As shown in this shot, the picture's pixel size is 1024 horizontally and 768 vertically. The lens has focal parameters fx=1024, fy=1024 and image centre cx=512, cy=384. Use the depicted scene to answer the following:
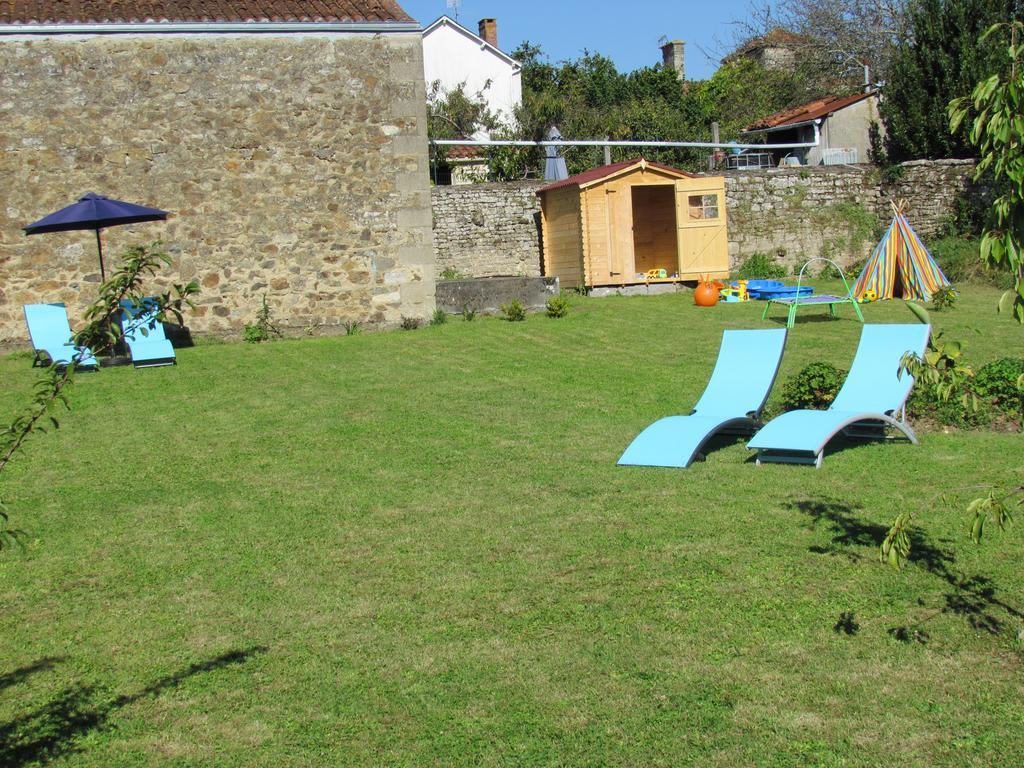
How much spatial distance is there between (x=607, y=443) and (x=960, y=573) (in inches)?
136

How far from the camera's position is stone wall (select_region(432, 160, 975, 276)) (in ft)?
65.7

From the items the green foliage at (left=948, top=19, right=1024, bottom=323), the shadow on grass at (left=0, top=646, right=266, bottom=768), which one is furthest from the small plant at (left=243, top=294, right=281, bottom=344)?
the green foliage at (left=948, top=19, right=1024, bottom=323)

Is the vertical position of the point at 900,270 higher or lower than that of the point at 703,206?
lower

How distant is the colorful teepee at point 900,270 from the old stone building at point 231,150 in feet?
23.6

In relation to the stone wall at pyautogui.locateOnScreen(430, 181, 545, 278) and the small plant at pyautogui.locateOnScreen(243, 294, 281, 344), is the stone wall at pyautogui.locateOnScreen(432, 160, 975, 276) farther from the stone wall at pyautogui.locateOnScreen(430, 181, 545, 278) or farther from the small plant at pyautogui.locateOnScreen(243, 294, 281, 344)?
the small plant at pyautogui.locateOnScreen(243, 294, 281, 344)

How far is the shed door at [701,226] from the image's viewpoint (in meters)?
18.8

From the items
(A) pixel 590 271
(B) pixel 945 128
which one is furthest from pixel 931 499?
(B) pixel 945 128

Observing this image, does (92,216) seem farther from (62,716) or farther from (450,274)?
(450,274)

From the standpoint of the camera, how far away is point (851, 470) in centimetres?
695

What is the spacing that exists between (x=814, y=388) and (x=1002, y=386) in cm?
144

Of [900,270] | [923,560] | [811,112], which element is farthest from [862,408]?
[811,112]

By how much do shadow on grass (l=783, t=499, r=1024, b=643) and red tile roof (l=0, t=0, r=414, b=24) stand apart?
35.3 feet

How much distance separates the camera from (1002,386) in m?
8.20

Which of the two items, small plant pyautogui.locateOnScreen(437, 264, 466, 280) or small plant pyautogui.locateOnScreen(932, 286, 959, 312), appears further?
small plant pyautogui.locateOnScreen(437, 264, 466, 280)
